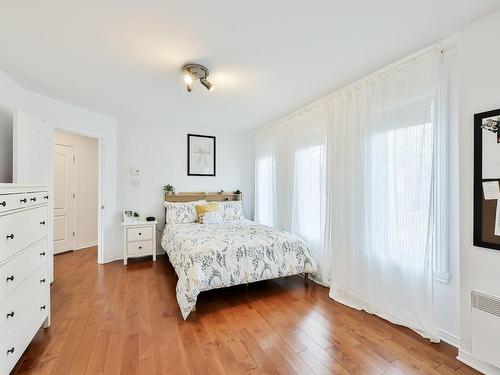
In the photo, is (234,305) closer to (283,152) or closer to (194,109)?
(283,152)

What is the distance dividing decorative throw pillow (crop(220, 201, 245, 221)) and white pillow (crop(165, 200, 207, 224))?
499mm

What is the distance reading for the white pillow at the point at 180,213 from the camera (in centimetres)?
386

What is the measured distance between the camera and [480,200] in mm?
1581

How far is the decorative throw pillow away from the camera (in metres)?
4.14

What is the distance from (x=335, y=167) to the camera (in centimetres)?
273

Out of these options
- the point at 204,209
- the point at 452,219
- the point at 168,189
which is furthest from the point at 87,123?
the point at 452,219

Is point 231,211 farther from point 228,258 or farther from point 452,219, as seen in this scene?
point 452,219

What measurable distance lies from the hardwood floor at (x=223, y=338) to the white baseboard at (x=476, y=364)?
46 mm

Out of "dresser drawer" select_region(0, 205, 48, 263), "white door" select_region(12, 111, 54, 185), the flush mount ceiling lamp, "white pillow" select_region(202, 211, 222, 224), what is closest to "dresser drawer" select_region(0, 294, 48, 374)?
"dresser drawer" select_region(0, 205, 48, 263)

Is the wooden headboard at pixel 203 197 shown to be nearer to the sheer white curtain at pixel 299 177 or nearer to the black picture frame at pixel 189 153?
the black picture frame at pixel 189 153

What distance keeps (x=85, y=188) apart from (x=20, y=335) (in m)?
3.73

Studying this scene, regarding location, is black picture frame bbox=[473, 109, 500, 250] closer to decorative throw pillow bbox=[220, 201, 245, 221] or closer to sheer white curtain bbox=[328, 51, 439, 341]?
sheer white curtain bbox=[328, 51, 439, 341]

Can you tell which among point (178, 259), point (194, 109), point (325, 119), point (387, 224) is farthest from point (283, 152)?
point (178, 259)

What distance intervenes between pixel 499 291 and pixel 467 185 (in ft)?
2.32
